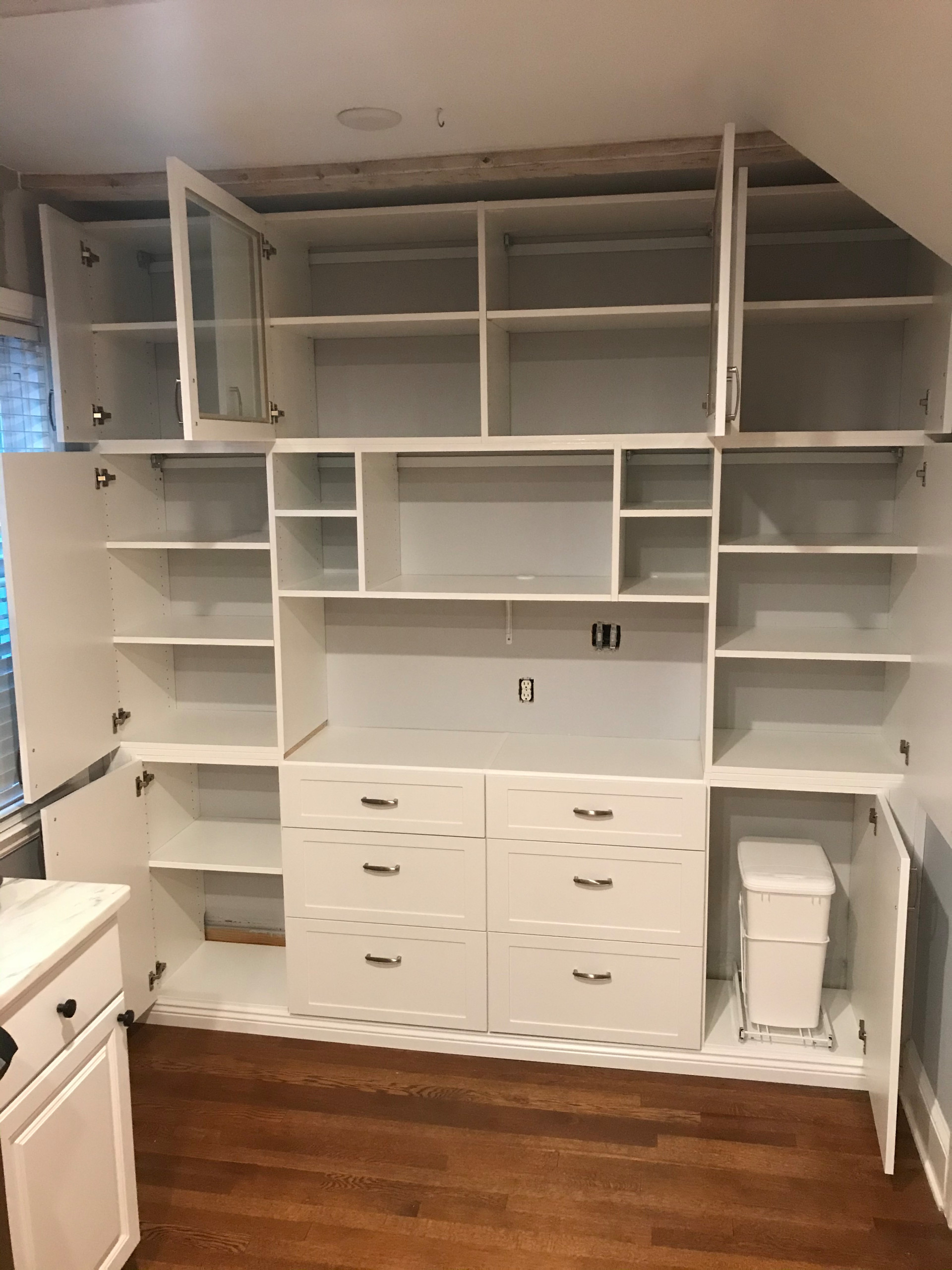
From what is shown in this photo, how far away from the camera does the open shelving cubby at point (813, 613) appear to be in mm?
2871

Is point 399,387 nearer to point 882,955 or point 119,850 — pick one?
point 119,850

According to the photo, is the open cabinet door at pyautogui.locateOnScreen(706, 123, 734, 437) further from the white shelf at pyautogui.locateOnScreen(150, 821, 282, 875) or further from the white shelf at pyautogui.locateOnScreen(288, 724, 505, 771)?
the white shelf at pyautogui.locateOnScreen(150, 821, 282, 875)

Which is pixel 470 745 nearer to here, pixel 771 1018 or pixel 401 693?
pixel 401 693

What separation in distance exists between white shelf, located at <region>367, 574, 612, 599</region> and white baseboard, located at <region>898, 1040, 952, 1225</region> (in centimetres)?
160

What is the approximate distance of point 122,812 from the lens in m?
3.04

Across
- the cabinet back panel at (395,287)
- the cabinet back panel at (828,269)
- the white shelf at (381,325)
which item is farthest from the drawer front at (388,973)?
the cabinet back panel at (828,269)

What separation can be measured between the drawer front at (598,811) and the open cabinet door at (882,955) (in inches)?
19.0

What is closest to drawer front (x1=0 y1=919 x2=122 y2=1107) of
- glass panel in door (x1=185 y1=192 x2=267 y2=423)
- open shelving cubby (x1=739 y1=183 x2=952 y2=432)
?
glass panel in door (x1=185 y1=192 x2=267 y2=423)

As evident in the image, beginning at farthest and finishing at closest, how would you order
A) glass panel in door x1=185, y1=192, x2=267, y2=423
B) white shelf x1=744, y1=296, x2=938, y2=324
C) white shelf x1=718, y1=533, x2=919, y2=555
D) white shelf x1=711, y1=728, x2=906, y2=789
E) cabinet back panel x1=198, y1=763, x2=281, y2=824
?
1. cabinet back panel x1=198, y1=763, x2=281, y2=824
2. white shelf x1=711, y1=728, x2=906, y2=789
3. white shelf x1=718, y1=533, x2=919, y2=555
4. white shelf x1=744, y1=296, x2=938, y2=324
5. glass panel in door x1=185, y1=192, x2=267, y2=423

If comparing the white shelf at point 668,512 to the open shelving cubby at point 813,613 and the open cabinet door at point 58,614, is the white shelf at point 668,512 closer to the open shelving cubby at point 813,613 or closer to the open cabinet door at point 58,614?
the open shelving cubby at point 813,613

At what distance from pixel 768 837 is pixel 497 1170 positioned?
1.35 metres

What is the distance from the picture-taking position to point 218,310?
2549 millimetres

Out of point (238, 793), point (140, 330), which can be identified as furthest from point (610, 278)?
point (238, 793)

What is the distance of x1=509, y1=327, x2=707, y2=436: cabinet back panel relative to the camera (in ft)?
9.96
